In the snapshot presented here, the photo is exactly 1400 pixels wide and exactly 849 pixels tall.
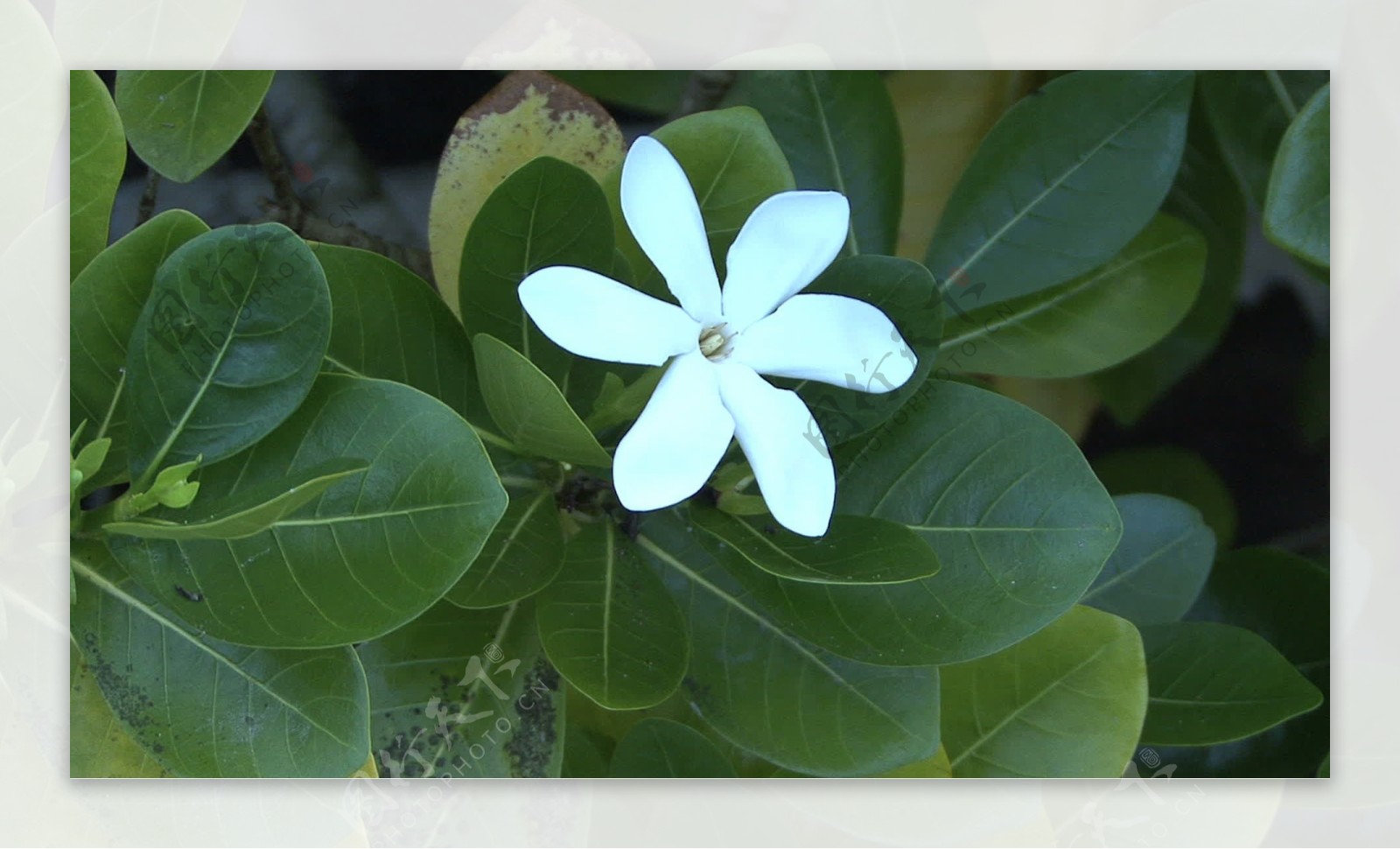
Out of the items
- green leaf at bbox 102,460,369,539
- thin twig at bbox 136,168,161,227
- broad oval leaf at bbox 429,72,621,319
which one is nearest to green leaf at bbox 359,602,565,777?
green leaf at bbox 102,460,369,539

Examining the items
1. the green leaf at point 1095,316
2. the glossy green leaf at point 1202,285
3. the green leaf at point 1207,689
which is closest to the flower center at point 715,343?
the green leaf at point 1095,316

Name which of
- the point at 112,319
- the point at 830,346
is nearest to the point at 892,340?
the point at 830,346

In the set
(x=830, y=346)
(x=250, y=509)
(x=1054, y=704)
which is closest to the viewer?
(x=250, y=509)

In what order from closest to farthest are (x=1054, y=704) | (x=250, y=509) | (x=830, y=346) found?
(x=250, y=509)
(x=830, y=346)
(x=1054, y=704)

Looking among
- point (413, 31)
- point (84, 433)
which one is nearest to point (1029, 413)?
point (413, 31)

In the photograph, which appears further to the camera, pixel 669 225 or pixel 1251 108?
pixel 1251 108

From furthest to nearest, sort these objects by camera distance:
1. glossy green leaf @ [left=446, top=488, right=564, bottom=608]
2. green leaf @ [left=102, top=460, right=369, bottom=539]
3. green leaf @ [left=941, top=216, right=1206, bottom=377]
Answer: green leaf @ [left=941, top=216, right=1206, bottom=377], glossy green leaf @ [left=446, top=488, right=564, bottom=608], green leaf @ [left=102, top=460, right=369, bottom=539]

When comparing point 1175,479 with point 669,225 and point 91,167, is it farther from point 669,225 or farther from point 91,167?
point 91,167

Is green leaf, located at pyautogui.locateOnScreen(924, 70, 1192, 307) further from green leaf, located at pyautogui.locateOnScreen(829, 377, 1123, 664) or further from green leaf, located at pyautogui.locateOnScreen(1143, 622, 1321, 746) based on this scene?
green leaf, located at pyautogui.locateOnScreen(1143, 622, 1321, 746)
